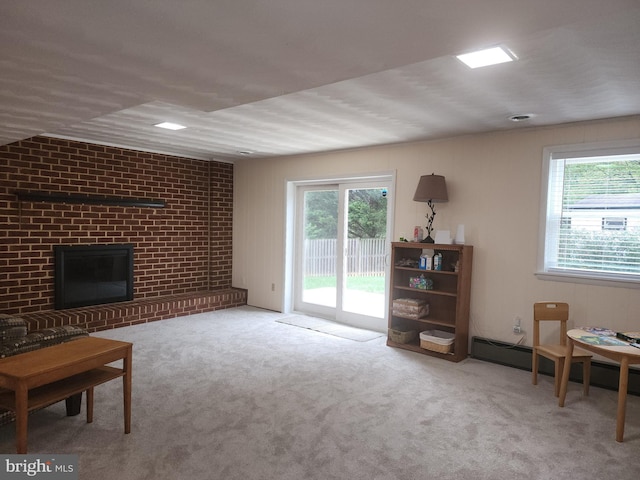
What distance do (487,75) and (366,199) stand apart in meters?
2.85

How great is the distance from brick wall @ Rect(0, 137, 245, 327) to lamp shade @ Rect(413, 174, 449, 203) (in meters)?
3.47

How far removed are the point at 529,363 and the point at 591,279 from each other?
3.08 feet

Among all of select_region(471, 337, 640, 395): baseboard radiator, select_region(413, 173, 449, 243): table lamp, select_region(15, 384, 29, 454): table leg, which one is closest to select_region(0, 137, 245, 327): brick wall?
select_region(15, 384, 29, 454): table leg

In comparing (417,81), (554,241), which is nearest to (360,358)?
(554,241)

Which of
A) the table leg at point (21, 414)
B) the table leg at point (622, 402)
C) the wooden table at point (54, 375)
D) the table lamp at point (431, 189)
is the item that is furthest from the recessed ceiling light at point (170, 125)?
the table leg at point (622, 402)

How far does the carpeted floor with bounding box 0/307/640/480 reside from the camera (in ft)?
7.52

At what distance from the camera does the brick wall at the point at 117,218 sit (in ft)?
15.0

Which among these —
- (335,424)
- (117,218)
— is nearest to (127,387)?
(335,424)

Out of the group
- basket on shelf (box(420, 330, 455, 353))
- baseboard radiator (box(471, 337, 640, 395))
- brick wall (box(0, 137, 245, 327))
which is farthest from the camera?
brick wall (box(0, 137, 245, 327))

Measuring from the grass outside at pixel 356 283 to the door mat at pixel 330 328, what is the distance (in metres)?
0.48

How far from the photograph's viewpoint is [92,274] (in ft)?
17.0

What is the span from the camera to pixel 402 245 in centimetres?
456

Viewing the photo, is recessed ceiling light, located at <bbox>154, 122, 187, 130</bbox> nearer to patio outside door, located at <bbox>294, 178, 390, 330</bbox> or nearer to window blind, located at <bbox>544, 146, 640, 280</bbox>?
patio outside door, located at <bbox>294, 178, 390, 330</bbox>

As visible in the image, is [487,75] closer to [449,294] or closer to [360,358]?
[449,294]
